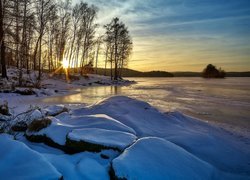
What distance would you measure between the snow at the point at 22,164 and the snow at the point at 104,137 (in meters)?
0.87

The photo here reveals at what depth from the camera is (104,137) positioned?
4.40 m

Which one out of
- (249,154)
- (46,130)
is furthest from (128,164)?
(249,154)

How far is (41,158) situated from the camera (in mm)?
3523

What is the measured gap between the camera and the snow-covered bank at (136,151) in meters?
3.52

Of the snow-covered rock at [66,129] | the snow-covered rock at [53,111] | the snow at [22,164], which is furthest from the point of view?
the snow-covered rock at [53,111]

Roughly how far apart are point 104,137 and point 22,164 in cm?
142

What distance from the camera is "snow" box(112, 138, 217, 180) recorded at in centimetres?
341

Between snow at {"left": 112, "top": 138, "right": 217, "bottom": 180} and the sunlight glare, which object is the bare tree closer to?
the sunlight glare

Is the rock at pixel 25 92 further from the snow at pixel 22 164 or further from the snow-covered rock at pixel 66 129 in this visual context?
the snow at pixel 22 164

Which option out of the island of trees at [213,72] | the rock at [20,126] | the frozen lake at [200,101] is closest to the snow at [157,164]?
the rock at [20,126]

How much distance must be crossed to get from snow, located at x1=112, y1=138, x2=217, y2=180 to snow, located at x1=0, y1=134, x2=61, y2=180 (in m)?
0.90

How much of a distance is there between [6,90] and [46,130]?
12.7 m

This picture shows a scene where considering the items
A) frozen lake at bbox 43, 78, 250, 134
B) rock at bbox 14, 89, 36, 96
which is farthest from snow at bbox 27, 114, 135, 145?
rock at bbox 14, 89, 36, 96

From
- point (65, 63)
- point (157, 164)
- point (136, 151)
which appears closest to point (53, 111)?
point (136, 151)
